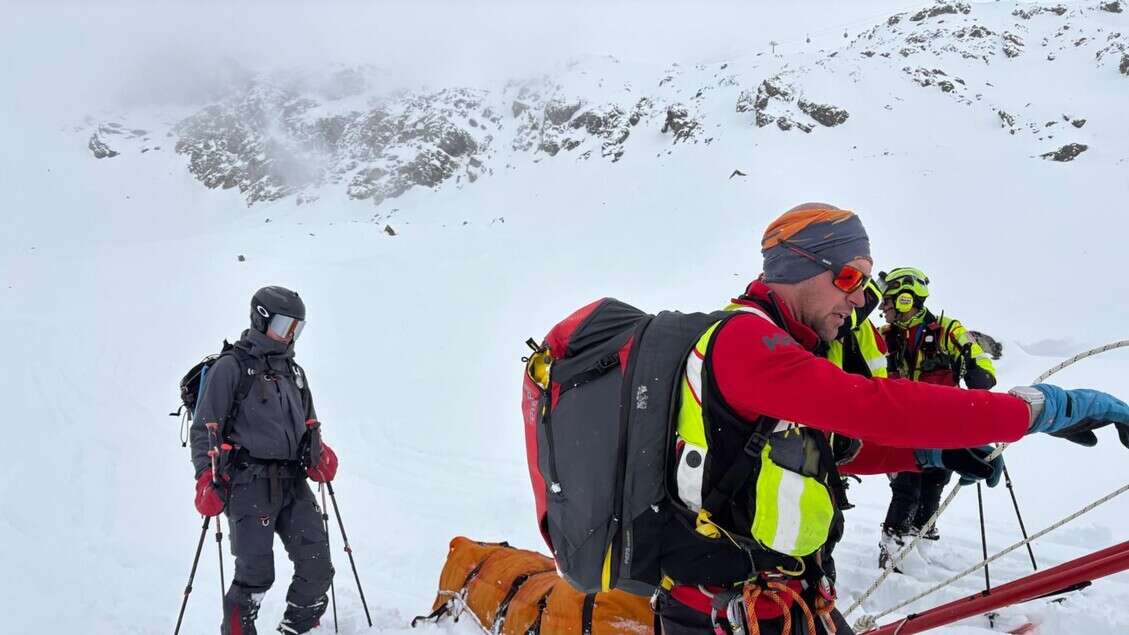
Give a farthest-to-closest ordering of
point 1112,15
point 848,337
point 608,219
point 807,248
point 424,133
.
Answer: point 424,133, point 1112,15, point 608,219, point 848,337, point 807,248

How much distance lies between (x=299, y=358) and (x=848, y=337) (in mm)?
12207

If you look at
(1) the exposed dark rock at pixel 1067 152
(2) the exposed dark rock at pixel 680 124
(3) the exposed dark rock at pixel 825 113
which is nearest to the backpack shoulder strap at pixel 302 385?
(1) the exposed dark rock at pixel 1067 152

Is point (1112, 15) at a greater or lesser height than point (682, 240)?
greater

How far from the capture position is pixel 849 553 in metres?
5.74

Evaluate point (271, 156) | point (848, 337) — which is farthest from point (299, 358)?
point (271, 156)

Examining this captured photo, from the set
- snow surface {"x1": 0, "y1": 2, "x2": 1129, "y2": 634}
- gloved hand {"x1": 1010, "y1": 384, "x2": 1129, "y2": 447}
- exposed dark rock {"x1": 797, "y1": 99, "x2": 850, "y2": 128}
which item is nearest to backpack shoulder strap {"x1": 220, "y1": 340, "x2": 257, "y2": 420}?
snow surface {"x1": 0, "y1": 2, "x2": 1129, "y2": 634}

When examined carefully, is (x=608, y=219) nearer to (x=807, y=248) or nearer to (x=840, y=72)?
(x=840, y=72)

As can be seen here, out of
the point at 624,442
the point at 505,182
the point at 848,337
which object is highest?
the point at 624,442

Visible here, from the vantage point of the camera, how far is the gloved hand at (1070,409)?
193cm

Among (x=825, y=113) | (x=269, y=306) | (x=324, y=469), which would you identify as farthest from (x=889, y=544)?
(x=825, y=113)

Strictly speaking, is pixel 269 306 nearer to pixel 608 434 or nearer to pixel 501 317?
pixel 608 434

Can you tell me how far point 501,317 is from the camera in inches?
633

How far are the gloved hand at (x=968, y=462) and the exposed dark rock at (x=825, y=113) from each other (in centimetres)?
3446

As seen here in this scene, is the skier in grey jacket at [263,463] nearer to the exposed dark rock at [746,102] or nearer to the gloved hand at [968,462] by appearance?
the gloved hand at [968,462]
